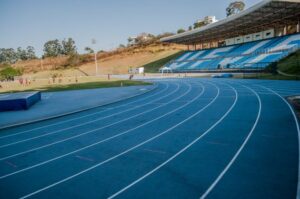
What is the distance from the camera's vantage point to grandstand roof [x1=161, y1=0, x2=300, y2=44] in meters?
34.6

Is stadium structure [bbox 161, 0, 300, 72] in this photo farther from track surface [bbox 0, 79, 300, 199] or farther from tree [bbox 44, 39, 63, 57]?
tree [bbox 44, 39, 63, 57]

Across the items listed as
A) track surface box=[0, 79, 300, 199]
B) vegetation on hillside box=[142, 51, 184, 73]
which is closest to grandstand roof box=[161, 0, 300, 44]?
vegetation on hillside box=[142, 51, 184, 73]

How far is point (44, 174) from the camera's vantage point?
683 centimetres

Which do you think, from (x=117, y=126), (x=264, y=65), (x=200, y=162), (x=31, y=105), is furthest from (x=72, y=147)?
(x=264, y=65)

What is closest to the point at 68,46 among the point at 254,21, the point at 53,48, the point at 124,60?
the point at 53,48

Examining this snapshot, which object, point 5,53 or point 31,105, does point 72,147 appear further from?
point 5,53

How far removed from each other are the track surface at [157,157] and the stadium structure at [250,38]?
2741cm

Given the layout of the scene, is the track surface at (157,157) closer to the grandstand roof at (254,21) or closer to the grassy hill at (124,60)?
the grandstand roof at (254,21)

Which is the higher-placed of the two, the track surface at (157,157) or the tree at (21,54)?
the tree at (21,54)

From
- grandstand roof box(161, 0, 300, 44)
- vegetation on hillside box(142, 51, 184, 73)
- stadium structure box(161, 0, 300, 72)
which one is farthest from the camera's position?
vegetation on hillside box(142, 51, 184, 73)

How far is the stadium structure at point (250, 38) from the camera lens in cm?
3650

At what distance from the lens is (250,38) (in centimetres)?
5109

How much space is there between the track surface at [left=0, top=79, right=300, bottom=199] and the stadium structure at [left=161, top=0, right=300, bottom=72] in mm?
27405

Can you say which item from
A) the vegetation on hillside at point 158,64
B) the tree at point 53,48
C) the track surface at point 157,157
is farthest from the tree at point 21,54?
the track surface at point 157,157
